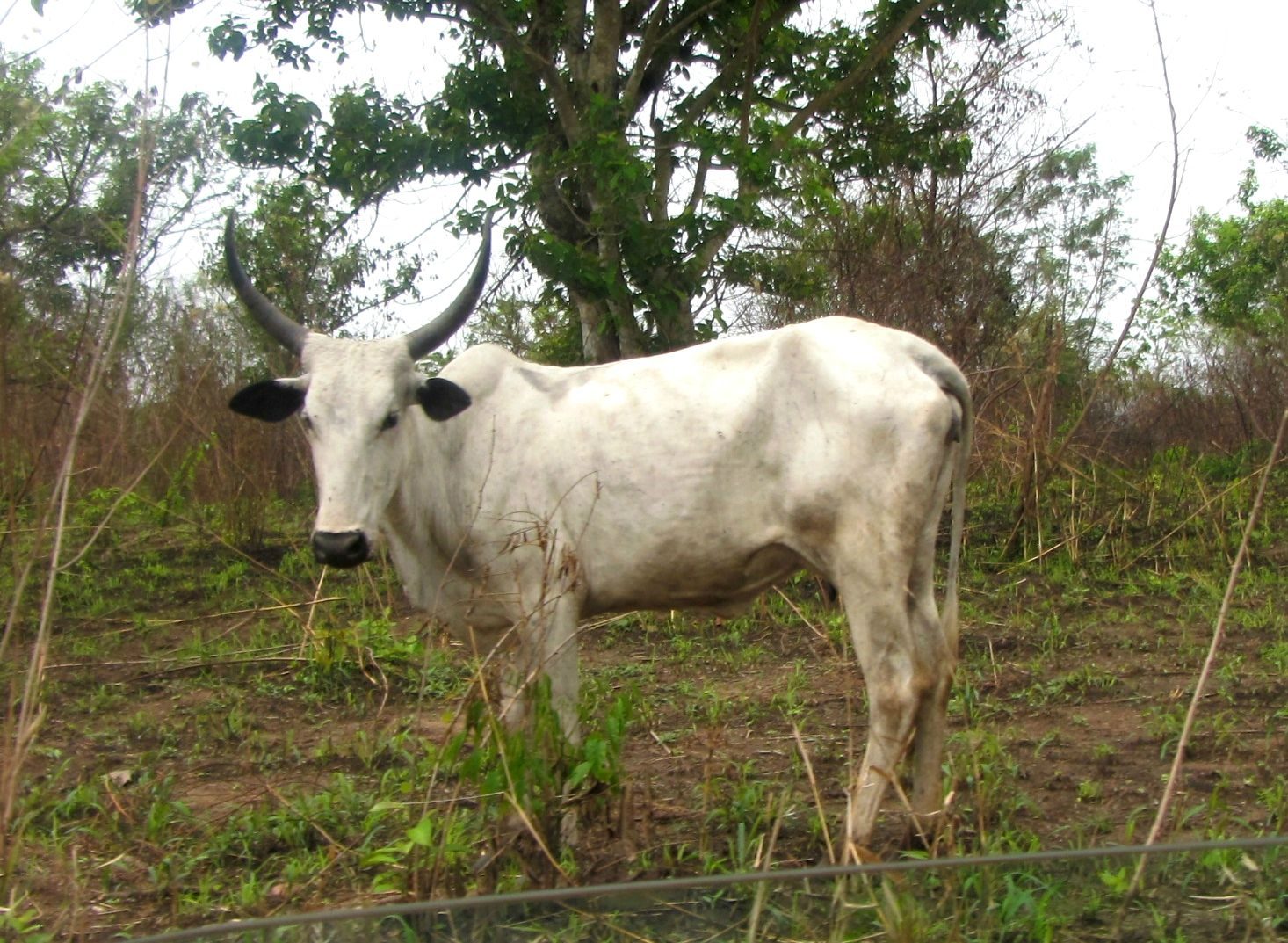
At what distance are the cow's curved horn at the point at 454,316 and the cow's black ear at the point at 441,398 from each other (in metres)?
0.19

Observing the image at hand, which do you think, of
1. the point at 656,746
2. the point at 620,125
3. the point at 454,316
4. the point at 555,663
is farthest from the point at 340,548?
the point at 620,125

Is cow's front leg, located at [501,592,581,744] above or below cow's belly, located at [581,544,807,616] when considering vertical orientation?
below

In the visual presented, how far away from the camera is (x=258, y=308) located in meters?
4.11

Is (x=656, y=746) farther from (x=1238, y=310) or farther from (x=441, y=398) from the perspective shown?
(x=1238, y=310)

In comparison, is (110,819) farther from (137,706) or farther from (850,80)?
(850,80)

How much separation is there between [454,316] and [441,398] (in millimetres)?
306

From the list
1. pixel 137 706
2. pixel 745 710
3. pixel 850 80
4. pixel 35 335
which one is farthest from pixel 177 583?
pixel 850 80

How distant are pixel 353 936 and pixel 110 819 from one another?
6.89ft

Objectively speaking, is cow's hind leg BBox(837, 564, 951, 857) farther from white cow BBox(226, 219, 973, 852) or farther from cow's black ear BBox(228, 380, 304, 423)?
cow's black ear BBox(228, 380, 304, 423)

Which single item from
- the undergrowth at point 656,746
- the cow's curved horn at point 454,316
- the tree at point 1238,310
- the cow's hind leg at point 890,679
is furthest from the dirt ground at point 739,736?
the tree at point 1238,310

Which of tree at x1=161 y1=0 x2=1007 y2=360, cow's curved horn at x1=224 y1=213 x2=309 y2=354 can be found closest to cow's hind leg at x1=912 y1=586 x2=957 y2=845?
cow's curved horn at x1=224 y1=213 x2=309 y2=354

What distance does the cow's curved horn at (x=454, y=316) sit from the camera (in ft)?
13.5

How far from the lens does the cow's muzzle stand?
3604 millimetres

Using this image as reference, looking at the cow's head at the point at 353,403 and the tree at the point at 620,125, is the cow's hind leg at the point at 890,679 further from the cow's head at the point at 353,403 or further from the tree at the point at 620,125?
the tree at the point at 620,125
